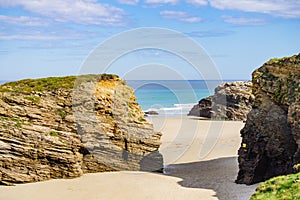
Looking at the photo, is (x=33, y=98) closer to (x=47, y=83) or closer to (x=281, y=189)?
(x=47, y=83)

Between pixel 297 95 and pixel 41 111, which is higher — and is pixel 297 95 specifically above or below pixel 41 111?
above

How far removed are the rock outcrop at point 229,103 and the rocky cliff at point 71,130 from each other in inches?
1239

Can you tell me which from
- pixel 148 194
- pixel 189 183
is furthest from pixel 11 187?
pixel 189 183

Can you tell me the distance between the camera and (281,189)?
47.4ft

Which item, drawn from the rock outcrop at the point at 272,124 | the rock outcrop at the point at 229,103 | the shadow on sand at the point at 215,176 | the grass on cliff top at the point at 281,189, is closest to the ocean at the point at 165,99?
the rock outcrop at the point at 229,103

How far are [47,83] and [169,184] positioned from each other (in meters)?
9.41

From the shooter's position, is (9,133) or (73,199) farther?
(9,133)

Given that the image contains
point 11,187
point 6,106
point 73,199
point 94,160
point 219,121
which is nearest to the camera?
point 73,199

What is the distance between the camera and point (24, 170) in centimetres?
2244

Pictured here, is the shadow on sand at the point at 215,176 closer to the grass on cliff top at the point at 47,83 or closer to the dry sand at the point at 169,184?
the dry sand at the point at 169,184

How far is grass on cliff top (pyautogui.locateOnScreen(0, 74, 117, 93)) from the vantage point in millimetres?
24922

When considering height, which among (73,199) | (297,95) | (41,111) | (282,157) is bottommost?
(73,199)

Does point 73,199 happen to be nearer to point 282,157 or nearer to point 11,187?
point 11,187

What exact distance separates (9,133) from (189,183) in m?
10.0
